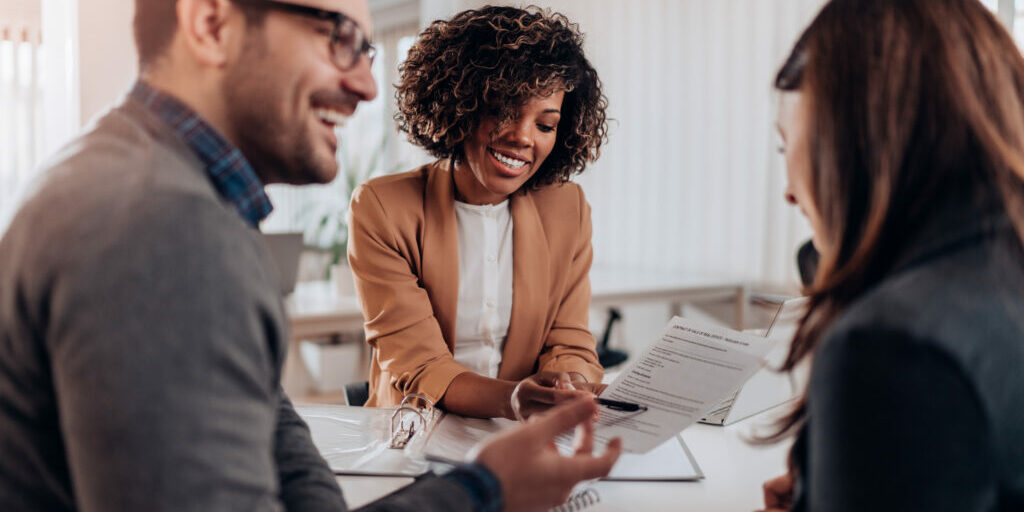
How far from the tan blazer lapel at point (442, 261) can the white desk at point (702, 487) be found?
559 millimetres

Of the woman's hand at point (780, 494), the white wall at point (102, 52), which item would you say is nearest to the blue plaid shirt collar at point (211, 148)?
the woman's hand at point (780, 494)

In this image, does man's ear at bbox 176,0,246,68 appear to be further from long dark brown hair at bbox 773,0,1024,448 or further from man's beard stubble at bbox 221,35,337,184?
long dark brown hair at bbox 773,0,1024,448

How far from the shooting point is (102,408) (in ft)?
1.81

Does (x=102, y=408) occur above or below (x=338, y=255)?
above

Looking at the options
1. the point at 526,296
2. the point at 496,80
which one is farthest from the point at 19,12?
the point at 526,296

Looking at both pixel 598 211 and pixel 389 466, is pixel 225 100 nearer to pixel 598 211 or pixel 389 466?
pixel 389 466

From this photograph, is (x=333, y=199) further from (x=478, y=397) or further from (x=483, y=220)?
(x=478, y=397)

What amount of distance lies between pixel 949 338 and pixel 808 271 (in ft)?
6.87

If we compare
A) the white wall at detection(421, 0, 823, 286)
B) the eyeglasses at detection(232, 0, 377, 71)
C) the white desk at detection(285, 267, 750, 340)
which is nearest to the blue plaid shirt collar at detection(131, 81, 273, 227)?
the eyeglasses at detection(232, 0, 377, 71)

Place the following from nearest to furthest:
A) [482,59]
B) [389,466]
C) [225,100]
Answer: [225,100], [389,466], [482,59]

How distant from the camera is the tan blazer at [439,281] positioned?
1590 mm

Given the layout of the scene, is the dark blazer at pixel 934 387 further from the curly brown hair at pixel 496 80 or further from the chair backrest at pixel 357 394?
the chair backrest at pixel 357 394

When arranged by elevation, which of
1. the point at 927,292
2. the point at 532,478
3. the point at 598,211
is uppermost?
the point at 927,292

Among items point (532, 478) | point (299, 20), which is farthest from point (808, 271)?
point (299, 20)
